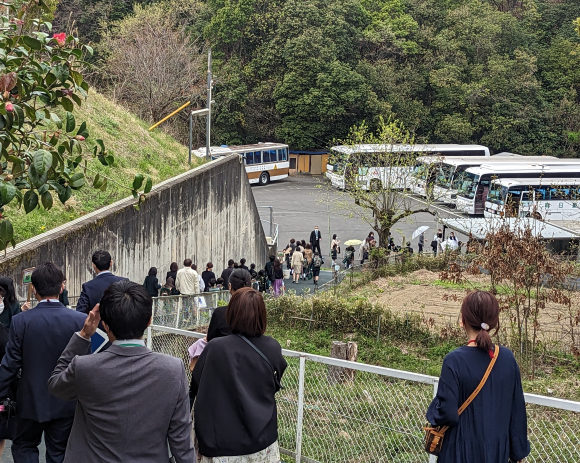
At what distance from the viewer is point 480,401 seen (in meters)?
3.37

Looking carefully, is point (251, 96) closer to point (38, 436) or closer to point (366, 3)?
point (366, 3)

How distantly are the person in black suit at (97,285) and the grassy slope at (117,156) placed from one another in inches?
273

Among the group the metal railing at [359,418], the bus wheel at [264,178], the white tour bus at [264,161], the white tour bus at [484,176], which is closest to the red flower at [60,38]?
the metal railing at [359,418]

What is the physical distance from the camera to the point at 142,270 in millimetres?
13734

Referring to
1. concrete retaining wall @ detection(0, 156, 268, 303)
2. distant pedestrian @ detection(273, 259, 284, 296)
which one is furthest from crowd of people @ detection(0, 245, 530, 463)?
distant pedestrian @ detection(273, 259, 284, 296)

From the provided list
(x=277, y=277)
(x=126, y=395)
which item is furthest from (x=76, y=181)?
(x=277, y=277)

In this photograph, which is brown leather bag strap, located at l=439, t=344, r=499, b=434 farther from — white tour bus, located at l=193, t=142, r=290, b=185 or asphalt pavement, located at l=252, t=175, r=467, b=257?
white tour bus, located at l=193, t=142, r=290, b=185

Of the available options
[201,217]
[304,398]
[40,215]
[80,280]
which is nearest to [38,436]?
[304,398]

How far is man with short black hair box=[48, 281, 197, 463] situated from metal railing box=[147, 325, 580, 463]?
6.58 feet

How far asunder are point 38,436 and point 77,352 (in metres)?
1.36

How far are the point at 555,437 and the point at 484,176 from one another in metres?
29.1

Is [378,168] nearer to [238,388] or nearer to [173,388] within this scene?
[238,388]

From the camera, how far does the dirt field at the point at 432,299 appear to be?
13922 millimetres

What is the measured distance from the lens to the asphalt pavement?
1155 inches
